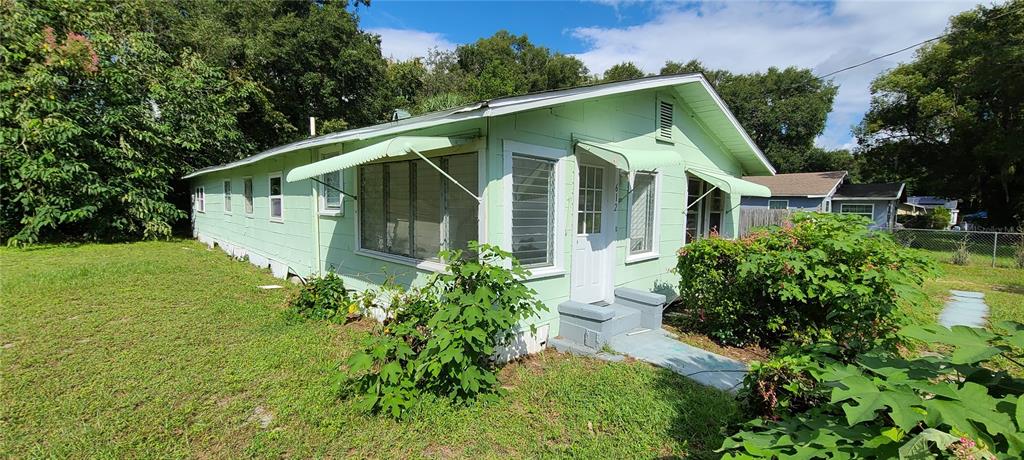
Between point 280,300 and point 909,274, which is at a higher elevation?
point 909,274

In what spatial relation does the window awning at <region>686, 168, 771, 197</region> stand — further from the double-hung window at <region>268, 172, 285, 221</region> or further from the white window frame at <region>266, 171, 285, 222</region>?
the double-hung window at <region>268, 172, 285, 221</region>

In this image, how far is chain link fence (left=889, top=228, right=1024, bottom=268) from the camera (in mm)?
11541

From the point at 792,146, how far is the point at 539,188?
43.2 metres

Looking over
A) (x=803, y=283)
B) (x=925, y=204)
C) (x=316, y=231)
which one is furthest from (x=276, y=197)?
(x=925, y=204)

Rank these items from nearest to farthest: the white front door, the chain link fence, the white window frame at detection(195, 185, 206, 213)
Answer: the white front door → the chain link fence → the white window frame at detection(195, 185, 206, 213)

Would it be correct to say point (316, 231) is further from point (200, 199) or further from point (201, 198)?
point (200, 199)

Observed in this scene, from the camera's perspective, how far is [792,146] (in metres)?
38.9

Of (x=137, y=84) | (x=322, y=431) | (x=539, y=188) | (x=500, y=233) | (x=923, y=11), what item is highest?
(x=923, y=11)

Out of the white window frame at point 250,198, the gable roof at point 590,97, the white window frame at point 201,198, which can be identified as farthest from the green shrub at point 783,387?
Answer: the white window frame at point 201,198

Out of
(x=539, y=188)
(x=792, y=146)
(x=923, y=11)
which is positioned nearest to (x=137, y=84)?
(x=539, y=188)

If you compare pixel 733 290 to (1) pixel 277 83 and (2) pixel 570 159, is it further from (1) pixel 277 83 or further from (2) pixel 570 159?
(1) pixel 277 83

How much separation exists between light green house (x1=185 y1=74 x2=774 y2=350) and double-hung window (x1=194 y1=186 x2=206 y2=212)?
28.4 feet

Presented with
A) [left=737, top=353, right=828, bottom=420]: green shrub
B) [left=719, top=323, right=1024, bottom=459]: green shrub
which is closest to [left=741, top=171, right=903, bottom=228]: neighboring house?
[left=737, top=353, right=828, bottom=420]: green shrub

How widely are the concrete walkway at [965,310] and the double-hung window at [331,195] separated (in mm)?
9245
